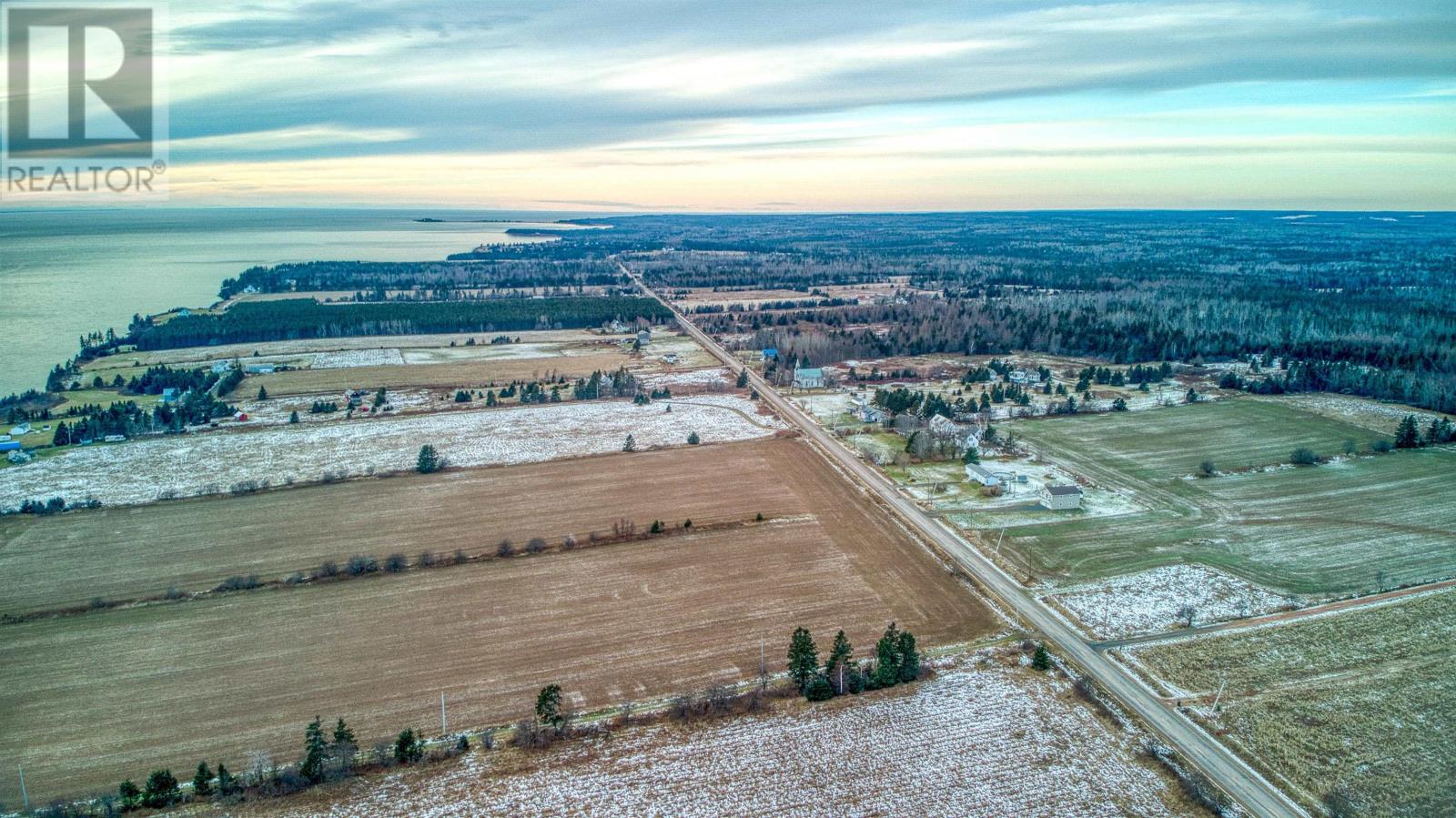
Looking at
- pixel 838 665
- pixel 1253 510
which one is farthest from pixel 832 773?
pixel 1253 510

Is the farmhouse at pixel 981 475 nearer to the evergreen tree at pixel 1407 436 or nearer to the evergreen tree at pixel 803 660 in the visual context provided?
the evergreen tree at pixel 803 660

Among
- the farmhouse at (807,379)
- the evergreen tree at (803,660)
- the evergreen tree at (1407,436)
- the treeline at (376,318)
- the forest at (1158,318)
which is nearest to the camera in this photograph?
the evergreen tree at (803,660)

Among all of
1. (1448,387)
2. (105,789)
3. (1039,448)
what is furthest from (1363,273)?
(105,789)

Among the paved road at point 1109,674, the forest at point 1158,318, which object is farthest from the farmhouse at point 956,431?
the forest at point 1158,318

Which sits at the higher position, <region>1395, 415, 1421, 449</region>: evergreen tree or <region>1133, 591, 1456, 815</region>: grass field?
<region>1395, 415, 1421, 449</region>: evergreen tree

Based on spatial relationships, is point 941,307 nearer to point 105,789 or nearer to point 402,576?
point 402,576

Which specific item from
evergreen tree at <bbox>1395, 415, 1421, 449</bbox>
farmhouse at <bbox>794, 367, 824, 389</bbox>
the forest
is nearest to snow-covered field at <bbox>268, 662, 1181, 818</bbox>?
evergreen tree at <bbox>1395, 415, 1421, 449</bbox>

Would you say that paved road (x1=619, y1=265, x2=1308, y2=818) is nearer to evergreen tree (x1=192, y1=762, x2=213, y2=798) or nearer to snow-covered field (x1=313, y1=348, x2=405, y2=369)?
evergreen tree (x1=192, y1=762, x2=213, y2=798)
